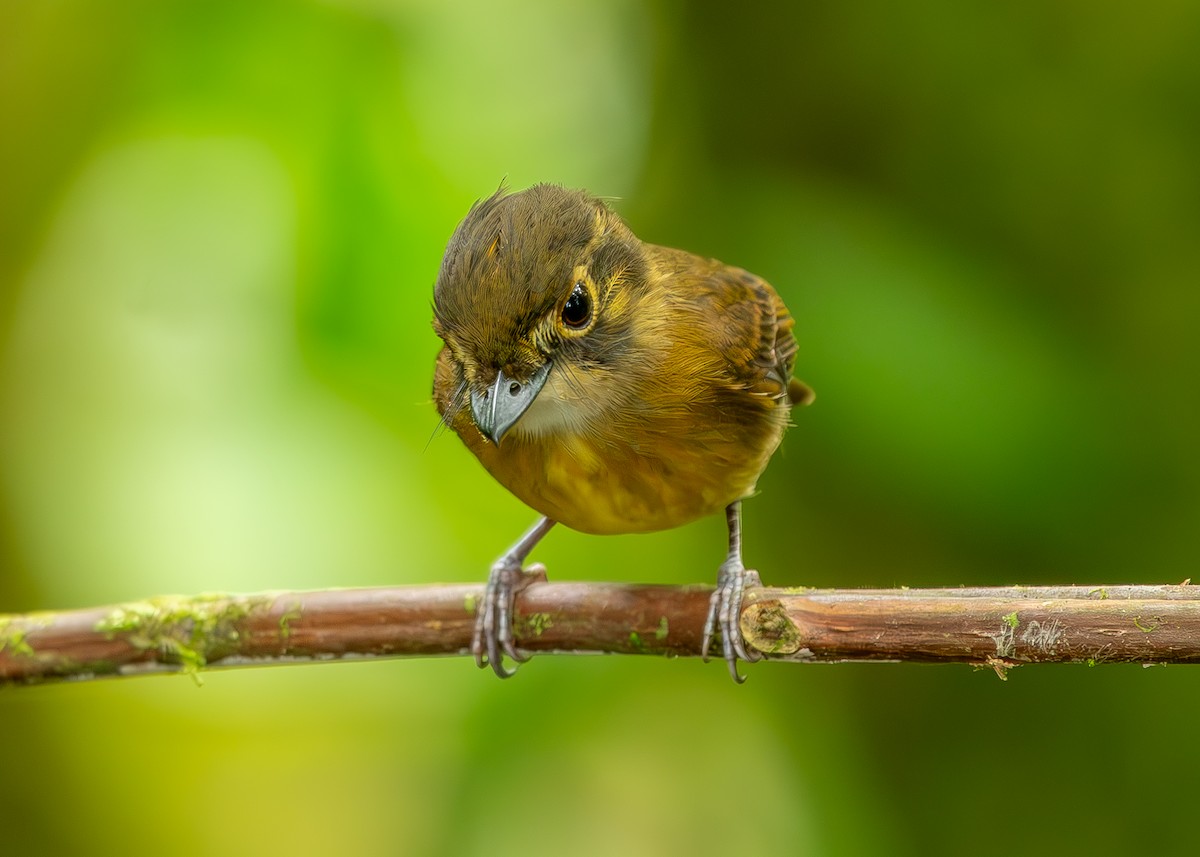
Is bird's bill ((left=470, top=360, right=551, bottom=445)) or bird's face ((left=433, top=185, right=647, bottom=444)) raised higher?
bird's face ((left=433, top=185, right=647, bottom=444))

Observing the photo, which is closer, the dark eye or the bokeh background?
the dark eye

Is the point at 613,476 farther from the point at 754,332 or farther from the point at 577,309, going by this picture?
the point at 754,332

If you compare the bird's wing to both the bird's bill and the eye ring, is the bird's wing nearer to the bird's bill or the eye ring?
the eye ring

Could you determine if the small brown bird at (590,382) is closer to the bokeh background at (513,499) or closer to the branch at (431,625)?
the branch at (431,625)

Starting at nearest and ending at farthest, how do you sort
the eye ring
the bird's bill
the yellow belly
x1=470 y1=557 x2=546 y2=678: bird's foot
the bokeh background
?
the bird's bill, the eye ring, the yellow belly, x1=470 y1=557 x2=546 y2=678: bird's foot, the bokeh background

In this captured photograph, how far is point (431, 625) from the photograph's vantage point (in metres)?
3.07

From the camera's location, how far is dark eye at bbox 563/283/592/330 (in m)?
2.83

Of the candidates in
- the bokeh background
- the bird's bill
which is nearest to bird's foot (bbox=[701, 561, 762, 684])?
the bird's bill

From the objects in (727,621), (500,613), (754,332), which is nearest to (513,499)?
(500,613)

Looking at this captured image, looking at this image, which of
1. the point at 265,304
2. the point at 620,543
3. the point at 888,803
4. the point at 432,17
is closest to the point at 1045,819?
the point at 888,803

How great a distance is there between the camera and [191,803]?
16.2 ft

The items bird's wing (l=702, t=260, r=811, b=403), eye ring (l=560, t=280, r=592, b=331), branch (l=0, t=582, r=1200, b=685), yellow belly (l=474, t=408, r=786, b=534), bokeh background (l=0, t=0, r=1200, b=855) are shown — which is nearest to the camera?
branch (l=0, t=582, r=1200, b=685)

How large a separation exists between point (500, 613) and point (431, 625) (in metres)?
0.23

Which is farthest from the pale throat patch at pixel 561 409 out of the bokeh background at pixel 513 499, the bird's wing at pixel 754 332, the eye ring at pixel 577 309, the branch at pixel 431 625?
the bokeh background at pixel 513 499
